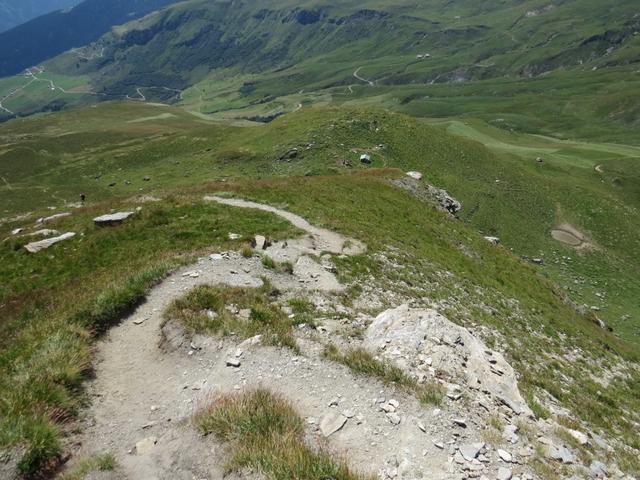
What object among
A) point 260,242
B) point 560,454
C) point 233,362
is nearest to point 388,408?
point 560,454

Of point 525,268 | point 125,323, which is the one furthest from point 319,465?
point 525,268

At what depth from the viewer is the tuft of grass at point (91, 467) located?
9.50m

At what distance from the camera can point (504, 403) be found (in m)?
13.3

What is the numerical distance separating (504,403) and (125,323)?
14026mm

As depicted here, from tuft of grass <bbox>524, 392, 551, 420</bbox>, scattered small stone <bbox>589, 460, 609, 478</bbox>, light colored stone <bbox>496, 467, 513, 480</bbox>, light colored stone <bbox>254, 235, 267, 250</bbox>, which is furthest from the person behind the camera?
light colored stone <bbox>254, 235, 267, 250</bbox>

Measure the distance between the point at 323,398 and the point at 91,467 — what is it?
5977mm

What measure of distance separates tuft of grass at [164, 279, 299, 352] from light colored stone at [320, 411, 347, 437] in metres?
3.18

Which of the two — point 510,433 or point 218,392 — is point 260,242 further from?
point 510,433

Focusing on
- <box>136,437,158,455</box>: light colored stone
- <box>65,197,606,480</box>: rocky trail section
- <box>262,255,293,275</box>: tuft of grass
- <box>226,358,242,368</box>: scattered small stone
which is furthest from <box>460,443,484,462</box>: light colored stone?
<box>262,255,293,275</box>: tuft of grass

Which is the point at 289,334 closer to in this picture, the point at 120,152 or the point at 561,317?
the point at 561,317

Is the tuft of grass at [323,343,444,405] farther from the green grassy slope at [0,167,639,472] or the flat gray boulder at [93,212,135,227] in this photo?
the flat gray boulder at [93,212,135,227]

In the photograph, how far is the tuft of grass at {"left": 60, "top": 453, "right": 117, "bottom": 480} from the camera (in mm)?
9500

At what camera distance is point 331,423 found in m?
11.3

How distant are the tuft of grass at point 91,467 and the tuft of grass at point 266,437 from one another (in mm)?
2084
